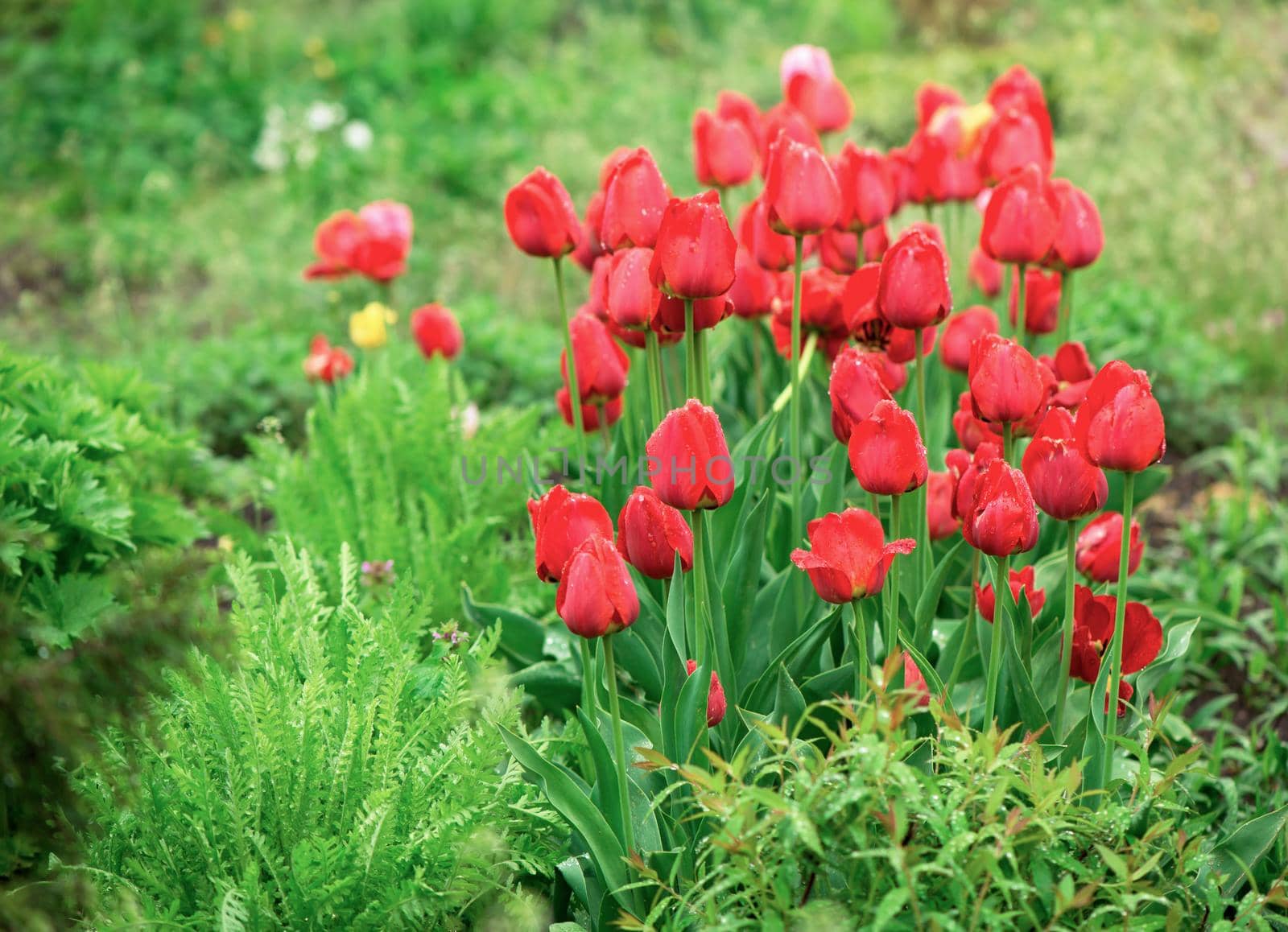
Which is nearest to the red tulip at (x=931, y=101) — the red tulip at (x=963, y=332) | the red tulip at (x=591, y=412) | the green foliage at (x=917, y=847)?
the red tulip at (x=963, y=332)

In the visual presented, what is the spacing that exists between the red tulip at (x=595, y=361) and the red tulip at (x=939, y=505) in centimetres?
54

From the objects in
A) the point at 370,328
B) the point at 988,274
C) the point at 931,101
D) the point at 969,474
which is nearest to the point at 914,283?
the point at 969,474

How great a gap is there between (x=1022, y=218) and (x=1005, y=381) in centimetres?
44

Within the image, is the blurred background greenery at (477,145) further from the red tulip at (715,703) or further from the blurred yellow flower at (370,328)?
the red tulip at (715,703)

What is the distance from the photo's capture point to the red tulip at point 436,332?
9.55ft

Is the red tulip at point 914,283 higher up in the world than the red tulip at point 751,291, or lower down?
higher up

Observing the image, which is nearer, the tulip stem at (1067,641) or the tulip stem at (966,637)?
the tulip stem at (1067,641)

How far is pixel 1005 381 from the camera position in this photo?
1573 mm

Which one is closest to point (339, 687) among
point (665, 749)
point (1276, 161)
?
point (665, 749)

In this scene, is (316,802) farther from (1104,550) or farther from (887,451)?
(1104,550)

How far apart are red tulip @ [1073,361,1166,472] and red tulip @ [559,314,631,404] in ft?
2.80

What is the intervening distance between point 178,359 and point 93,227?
2.75 meters

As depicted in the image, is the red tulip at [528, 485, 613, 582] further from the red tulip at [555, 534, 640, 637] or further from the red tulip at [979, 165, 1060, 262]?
the red tulip at [979, 165, 1060, 262]

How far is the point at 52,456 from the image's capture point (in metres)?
2.08
